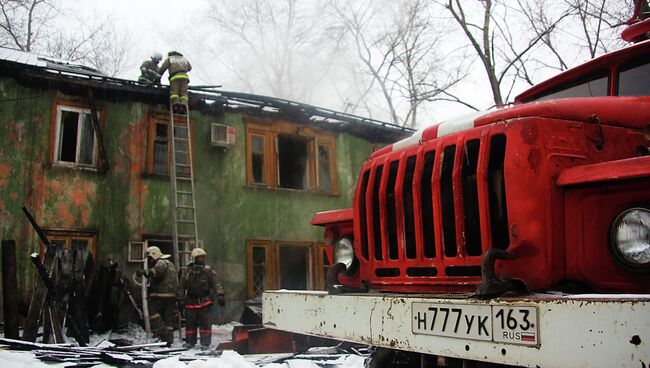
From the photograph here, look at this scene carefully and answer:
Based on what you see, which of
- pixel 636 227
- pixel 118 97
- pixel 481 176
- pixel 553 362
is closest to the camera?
pixel 553 362

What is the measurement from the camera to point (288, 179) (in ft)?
49.9

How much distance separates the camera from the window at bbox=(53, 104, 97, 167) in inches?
439

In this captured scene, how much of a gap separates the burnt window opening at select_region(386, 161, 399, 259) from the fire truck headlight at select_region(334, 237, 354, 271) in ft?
1.74

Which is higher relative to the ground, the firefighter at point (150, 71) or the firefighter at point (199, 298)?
the firefighter at point (150, 71)

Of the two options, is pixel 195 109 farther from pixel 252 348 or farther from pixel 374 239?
pixel 374 239

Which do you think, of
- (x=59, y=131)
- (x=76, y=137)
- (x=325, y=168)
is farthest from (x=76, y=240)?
(x=325, y=168)

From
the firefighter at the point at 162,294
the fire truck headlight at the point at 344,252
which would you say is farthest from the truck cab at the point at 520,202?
the firefighter at the point at 162,294

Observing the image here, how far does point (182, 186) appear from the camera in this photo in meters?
11.8

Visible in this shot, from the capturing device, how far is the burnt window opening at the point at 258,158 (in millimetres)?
13117

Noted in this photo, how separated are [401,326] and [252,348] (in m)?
5.99

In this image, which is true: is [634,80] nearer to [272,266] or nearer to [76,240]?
[272,266]

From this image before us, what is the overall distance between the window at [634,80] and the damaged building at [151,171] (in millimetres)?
9153

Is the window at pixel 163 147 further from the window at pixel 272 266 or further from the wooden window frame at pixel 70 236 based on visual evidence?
the window at pixel 272 266

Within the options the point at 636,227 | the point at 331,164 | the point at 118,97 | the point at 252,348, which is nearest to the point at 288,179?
the point at 331,164
